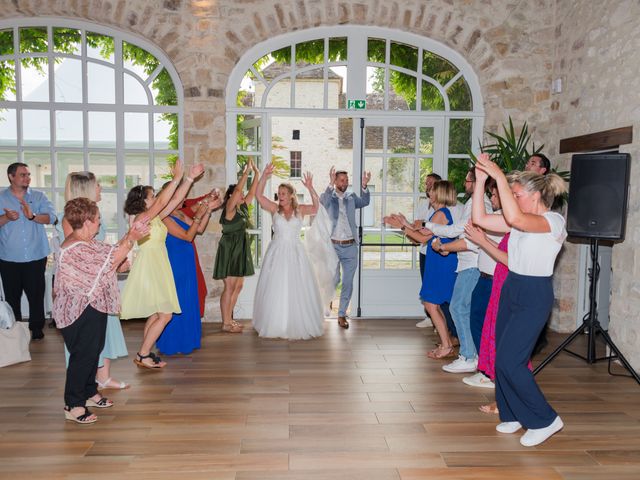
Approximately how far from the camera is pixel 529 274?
138 inches

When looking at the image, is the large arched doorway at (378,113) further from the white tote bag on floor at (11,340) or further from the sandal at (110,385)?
the sandal at (110,385)

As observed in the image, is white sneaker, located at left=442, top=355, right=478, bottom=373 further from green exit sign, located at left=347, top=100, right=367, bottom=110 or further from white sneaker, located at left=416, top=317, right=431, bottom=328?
green exit sign, located at left=347, top=100, right=367, bottom=110

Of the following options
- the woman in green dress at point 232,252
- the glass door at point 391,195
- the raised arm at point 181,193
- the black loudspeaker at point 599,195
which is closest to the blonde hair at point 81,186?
the raised arm at point 181,193

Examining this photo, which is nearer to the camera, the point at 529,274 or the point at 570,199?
the point at 529,274

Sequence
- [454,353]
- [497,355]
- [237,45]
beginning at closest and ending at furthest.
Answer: [497,355] → [454,353] → [237,45]

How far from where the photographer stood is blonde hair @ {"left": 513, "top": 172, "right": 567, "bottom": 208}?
3572 mm

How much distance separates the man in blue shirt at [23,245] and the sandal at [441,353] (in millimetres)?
3999

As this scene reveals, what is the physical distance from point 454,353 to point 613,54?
3281 millimetres

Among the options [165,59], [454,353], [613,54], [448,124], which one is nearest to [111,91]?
[165,59]

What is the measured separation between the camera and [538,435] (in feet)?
11.9

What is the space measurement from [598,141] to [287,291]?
11.5 ft

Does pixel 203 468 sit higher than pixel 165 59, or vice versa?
pixel 165 59

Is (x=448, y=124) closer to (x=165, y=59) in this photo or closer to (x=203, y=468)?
(x=165, y=59)

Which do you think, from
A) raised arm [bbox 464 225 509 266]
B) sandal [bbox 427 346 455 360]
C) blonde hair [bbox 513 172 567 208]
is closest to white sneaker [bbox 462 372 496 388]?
sandal [bbox 427 346 455 360]
